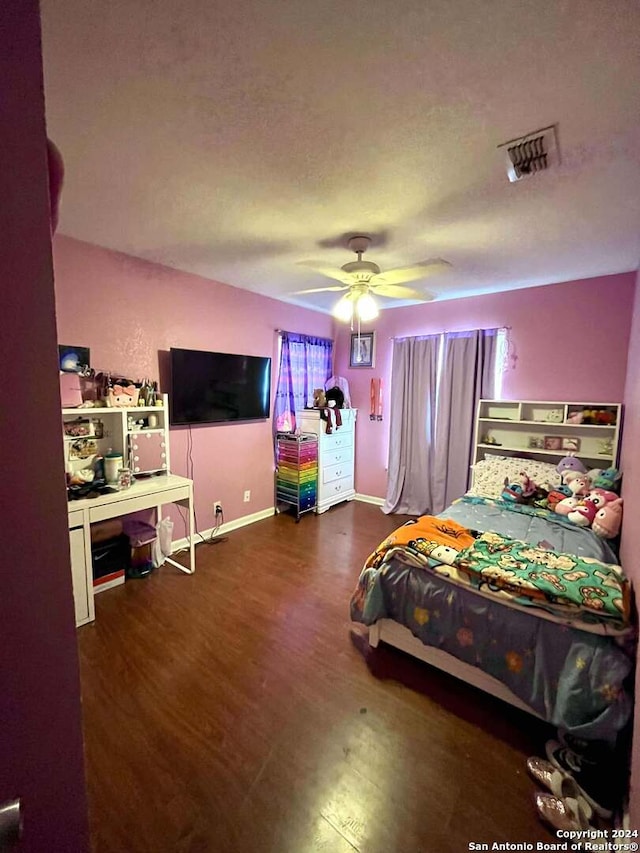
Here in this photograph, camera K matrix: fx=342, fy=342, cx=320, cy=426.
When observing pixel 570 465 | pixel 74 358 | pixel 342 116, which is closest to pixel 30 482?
pixel 342 116

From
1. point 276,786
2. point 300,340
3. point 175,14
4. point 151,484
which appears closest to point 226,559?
point 151,484

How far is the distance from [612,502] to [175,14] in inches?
125

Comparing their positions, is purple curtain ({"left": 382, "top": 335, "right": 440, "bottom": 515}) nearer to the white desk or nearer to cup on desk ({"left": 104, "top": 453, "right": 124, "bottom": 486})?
the white desk

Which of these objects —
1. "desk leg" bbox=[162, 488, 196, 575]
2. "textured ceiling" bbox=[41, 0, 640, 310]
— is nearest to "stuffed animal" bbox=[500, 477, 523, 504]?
"textured ceiling" bbox=[41, 0, 640, 310]

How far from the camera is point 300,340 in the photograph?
4.08 metres

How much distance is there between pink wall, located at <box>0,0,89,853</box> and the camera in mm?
431

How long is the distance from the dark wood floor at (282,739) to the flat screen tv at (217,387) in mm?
1548

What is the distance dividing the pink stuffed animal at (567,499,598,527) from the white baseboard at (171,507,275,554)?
9.34 feet

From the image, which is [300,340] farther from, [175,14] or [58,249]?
[175,14]

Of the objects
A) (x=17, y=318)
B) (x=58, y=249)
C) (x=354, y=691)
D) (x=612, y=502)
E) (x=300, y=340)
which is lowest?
(x=354, y=691)

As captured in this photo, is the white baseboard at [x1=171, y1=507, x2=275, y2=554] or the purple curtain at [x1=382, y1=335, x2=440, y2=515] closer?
the white baseboard at [x1=171, y1=507, x2=275, y2=554]

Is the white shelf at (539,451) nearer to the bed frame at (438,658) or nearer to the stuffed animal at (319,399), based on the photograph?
the stuffed animal at (319,399)

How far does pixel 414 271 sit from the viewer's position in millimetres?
2029

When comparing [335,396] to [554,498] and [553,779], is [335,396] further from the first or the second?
[553,779]
